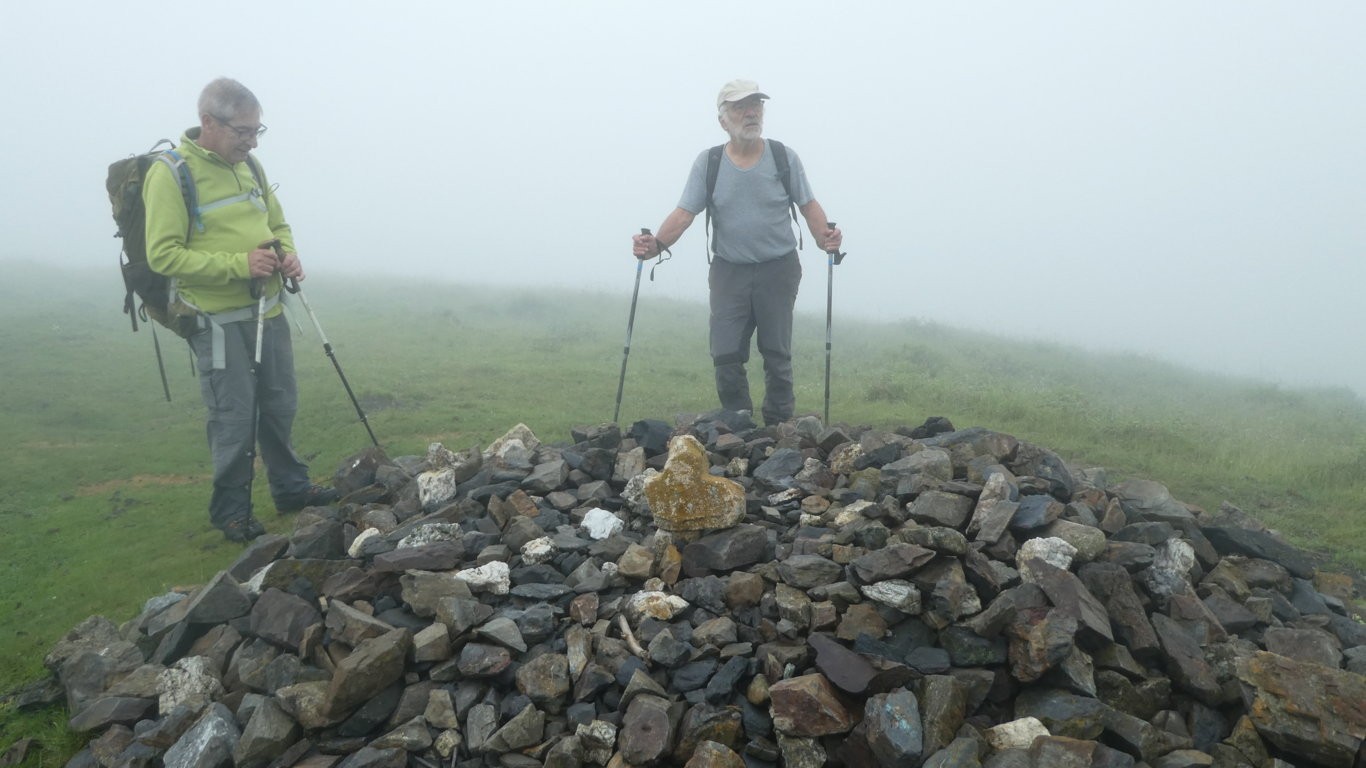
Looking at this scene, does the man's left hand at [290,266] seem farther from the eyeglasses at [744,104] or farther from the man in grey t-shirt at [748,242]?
the eyeglasses at [744,104]

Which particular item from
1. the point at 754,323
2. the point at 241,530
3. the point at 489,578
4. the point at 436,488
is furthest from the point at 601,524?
the point at 241,530

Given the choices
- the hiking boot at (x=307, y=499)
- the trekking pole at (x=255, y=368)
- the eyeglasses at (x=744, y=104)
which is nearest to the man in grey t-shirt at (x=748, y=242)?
the eyeglasses at (x=744, y=104)

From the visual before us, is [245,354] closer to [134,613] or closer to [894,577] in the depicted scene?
[134,613]

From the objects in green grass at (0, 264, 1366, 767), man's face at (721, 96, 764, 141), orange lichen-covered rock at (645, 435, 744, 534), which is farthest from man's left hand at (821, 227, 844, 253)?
orange lichen-covered rock at (645, 435, 744, 534)

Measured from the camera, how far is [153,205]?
23.1 feet

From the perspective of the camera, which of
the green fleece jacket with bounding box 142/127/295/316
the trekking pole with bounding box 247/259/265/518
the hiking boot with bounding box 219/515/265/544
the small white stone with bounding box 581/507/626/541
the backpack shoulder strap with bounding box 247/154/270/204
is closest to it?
the small white stone with bounding box 581/507/626/541

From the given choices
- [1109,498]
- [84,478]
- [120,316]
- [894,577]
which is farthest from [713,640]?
[120,316]

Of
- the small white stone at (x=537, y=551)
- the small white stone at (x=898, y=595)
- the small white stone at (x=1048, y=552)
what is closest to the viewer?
the small white stone at (x=898, y=595)

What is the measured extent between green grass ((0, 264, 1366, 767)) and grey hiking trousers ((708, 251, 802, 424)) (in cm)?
235

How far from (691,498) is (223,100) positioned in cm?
550

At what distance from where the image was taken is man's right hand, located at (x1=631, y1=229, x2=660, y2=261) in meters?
9.13

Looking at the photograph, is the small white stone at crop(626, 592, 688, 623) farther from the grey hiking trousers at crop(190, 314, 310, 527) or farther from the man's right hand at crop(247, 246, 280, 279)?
the man's right hand at crop(247, 246, 280, 279)

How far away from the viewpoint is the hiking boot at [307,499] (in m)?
8.50

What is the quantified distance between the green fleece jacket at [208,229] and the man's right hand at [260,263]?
0.06 m
